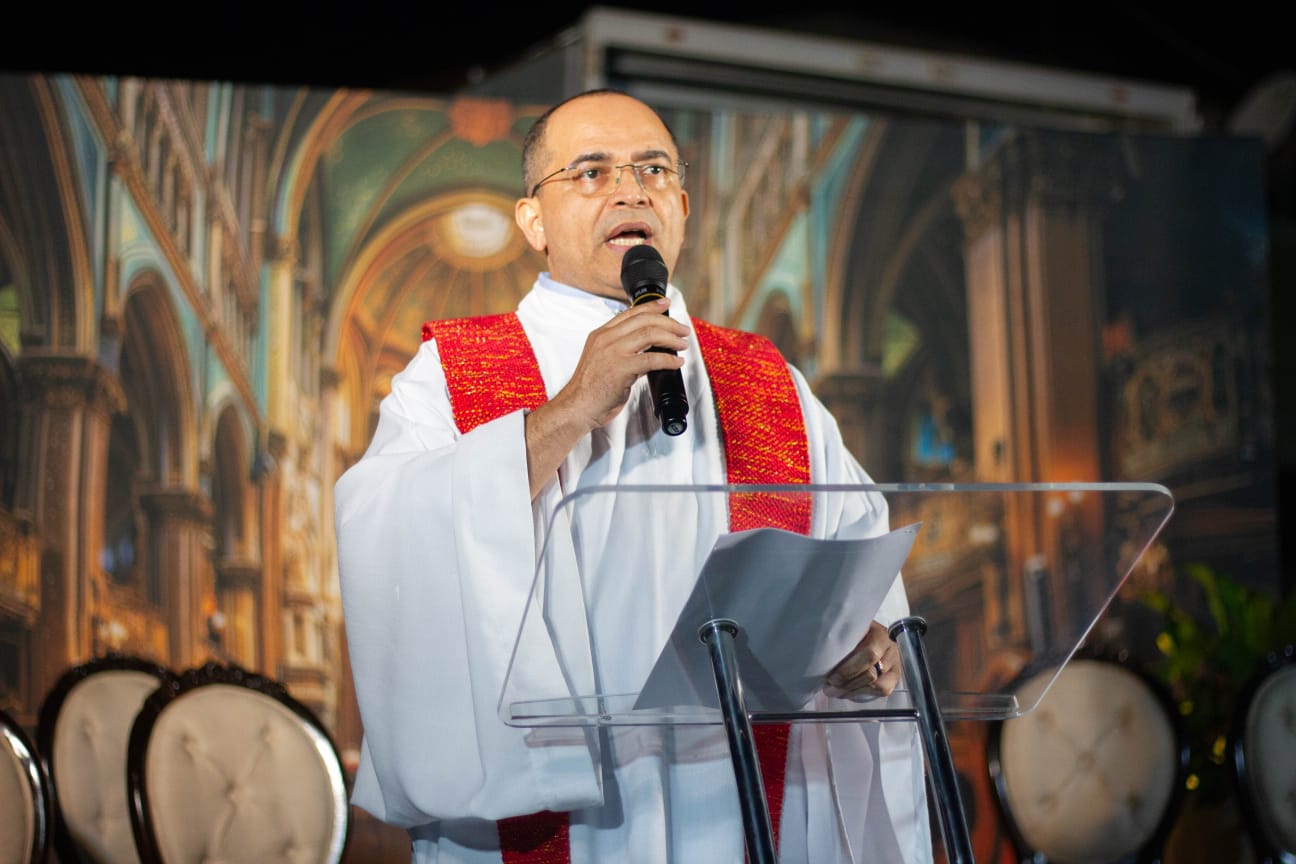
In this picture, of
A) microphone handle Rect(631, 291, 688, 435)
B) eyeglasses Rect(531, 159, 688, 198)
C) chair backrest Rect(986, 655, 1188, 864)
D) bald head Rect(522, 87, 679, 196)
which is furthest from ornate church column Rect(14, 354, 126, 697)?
microphone handle Rect(631, 291, 688, 435)

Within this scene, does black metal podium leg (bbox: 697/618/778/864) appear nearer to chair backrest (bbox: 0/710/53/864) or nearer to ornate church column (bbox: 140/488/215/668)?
chair backrest (bbox: 0/710/53/864)

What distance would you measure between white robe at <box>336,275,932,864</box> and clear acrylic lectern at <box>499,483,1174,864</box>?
67 millimetres

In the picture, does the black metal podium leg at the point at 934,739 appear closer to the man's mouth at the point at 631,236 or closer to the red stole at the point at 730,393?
the red stole at the point at 730,393

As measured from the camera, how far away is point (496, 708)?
5.43ft

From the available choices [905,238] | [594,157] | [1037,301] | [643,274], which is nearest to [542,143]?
[594,157]

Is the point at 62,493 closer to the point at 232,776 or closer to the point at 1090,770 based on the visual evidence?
the point at 232,776

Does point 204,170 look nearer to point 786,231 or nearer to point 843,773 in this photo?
point 786,231

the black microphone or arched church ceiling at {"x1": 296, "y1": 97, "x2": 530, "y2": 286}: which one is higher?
arched church ceiling at {"x1": 296, "y1": 97, "x2": 530, "y2": 286}

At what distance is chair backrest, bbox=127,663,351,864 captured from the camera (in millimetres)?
2969

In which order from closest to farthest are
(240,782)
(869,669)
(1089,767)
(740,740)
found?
(740,740) → (869,669) → (240,782) → (1089,767)

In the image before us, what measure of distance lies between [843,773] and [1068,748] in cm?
200

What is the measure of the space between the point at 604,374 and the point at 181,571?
8.98 feet

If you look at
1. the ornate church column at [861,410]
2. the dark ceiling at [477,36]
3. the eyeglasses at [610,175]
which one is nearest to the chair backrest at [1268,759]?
the ornate church column at [861,410]

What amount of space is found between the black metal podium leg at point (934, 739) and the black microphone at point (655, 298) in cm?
35
